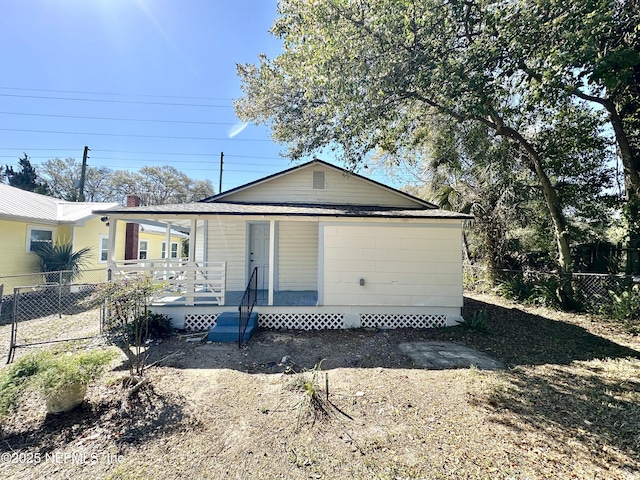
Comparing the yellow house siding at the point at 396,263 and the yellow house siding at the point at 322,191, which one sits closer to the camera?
the yellow house siding at the point at 396,263

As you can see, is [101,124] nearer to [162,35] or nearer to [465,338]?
[162,35]

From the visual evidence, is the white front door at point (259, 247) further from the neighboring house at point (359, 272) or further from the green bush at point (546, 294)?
the green bush at point (546, 294)

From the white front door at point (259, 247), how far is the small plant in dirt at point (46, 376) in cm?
586

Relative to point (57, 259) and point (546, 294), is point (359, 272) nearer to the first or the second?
point (546, 294)

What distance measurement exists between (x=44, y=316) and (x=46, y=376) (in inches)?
283

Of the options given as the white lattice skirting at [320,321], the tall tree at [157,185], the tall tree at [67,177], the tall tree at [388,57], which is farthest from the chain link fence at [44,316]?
the tall tree at [67,177]

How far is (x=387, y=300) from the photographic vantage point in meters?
6.97

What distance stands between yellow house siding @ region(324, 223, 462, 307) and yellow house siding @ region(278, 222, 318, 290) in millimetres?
2310

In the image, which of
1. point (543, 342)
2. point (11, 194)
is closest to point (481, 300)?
point (543, 342)

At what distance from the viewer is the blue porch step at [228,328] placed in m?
5.82

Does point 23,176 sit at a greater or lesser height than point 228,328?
greater

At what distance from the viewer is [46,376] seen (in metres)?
3.02

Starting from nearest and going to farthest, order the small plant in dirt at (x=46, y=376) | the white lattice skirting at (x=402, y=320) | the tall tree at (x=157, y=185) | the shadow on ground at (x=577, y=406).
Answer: the shadow on ground at (x=577, y=406) < the small plant in dirt at (x=46, y=376) < the white lattice skirting at (x=402, y=320) < the tall tree at (x=157, y=185)

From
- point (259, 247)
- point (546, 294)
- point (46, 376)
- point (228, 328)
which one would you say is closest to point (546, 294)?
point (546, 294)
